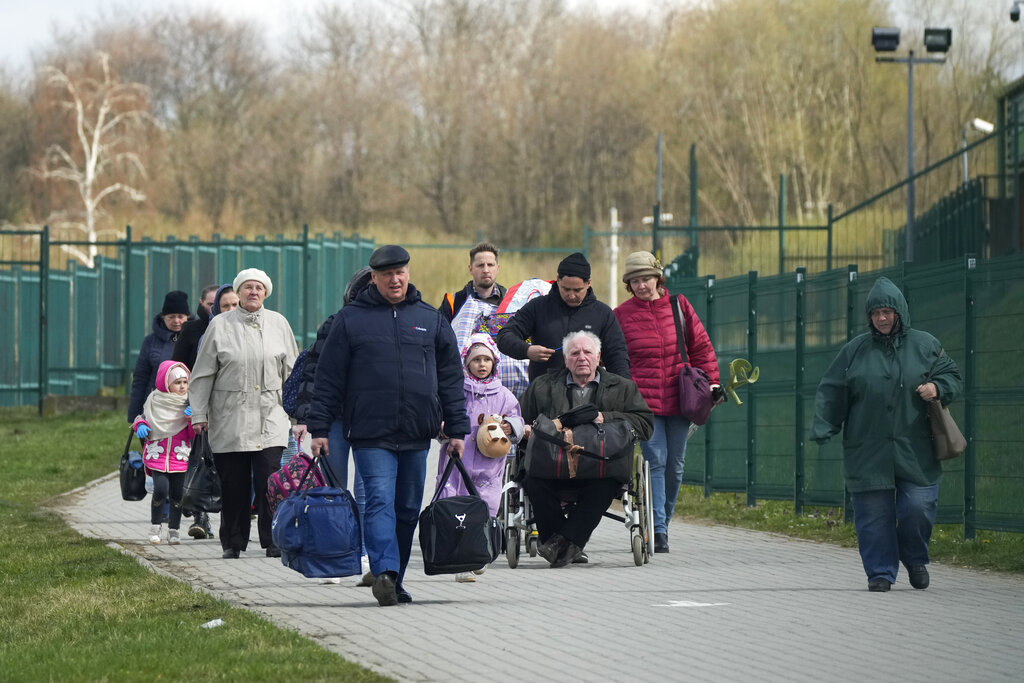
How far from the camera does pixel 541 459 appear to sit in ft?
35.2

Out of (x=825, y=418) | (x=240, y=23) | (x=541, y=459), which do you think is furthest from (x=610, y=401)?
(x=240, y=23)

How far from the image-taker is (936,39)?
2803 cm

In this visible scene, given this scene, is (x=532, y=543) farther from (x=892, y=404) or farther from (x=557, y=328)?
(x=892, y=404)

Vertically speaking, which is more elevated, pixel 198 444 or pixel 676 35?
pixel 676 35

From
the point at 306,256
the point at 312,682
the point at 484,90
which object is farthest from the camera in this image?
the point at 484,90

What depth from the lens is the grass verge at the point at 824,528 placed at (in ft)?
36.4

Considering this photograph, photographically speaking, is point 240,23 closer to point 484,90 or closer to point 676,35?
point 484,90

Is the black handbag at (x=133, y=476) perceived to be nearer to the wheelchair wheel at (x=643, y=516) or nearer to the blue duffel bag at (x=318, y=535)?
the wheelchair wheel at (x=643, y=516)

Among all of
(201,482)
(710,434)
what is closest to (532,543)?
(201,482)

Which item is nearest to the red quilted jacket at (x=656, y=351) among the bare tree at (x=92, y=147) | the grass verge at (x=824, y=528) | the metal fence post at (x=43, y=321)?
the grass verge at (x=824, y=528)

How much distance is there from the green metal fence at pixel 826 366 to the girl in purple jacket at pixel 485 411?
10.5ft

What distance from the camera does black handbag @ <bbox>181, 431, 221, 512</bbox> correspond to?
1185cm

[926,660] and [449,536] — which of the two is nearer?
[926,660]

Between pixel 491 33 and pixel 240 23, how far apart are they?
441 inches
